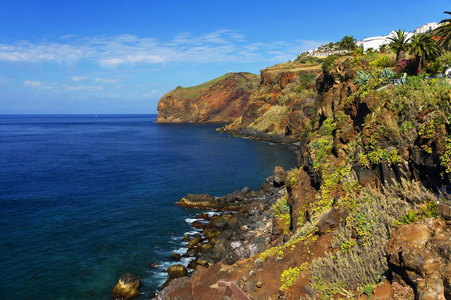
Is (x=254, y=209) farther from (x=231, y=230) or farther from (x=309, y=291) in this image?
(x=309, y=291)

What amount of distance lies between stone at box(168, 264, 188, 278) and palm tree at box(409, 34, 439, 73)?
76.3 ft

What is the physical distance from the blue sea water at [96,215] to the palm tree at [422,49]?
2557cm

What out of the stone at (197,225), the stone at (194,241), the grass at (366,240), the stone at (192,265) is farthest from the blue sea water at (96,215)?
the grass at (366,240)

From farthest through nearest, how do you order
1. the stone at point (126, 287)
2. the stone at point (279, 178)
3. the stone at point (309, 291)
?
1. the stone at point (279, 178)
2. the stone at point (126, 287)
3. the stone at point (309, 291)

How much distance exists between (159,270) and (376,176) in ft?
61.7

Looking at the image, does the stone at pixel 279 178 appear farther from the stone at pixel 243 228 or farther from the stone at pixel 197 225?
the stone at pixel 197 225

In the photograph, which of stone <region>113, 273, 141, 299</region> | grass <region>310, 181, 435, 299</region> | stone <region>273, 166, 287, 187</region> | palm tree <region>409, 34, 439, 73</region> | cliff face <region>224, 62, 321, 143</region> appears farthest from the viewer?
cliff face <region>224, 62, 321, 143</region>

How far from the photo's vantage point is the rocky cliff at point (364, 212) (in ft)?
31.2

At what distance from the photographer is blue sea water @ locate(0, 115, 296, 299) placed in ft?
77.3

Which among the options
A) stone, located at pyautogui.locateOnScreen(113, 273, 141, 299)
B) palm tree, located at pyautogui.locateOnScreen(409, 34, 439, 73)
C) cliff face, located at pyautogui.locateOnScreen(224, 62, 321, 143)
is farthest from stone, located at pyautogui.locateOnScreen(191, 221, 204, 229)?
cliff face, located at pyautogui.locateOnScreen(224, 62, 321, 143)

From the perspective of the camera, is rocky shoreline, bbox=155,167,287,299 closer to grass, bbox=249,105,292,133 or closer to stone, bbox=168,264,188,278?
stone, bbox=168,264,188,278

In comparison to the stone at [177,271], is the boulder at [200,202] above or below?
above

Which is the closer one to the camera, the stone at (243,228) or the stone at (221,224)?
the stone at (243,228)

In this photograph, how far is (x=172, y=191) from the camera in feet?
150
